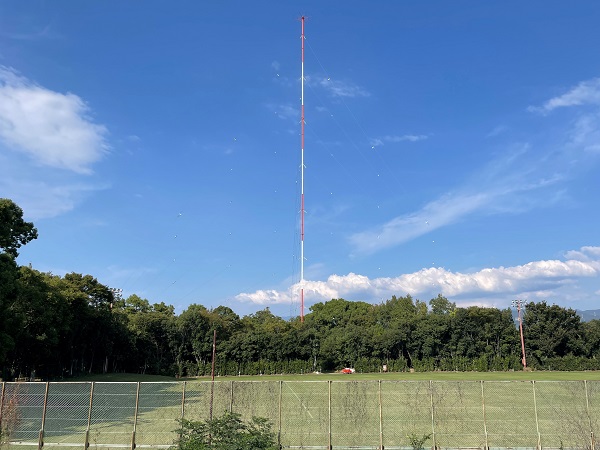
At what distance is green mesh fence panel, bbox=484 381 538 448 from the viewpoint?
18.2m

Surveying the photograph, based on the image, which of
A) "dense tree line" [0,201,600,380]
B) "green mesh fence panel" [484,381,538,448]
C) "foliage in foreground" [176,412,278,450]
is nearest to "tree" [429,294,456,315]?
"dense tree line" [0,201,600,380]

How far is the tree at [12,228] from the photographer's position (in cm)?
3164

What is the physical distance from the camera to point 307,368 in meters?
75.0

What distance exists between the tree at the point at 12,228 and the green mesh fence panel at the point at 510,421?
30997 millimetres

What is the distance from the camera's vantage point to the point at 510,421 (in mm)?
23594

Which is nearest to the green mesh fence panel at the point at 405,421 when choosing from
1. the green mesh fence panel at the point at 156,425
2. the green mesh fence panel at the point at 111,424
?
the green mesh fence panel at the point at 156,425

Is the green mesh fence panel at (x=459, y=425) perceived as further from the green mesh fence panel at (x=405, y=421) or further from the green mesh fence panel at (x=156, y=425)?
the green mesh fence panel at (x=156, y=425)

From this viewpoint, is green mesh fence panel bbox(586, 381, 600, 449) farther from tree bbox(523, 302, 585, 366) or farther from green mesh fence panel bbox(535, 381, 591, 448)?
tree bbox(523, 302, 585, 366)

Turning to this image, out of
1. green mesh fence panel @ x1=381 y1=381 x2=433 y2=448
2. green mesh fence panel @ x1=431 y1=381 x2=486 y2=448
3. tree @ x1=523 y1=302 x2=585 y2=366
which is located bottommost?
green mesh fence panel @ x1=381 y1=381 x2=433 y2=448

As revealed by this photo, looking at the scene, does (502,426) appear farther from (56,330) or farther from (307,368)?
(307,368)

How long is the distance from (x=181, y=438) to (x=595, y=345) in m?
80.6

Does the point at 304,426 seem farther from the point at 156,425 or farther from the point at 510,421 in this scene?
the point at 510,421

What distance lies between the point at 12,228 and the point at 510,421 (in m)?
34.2

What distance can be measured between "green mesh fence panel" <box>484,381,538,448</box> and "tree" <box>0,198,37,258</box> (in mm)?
30997
